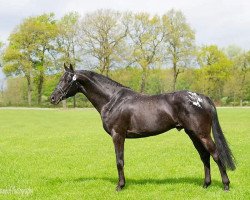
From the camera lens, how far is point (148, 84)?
281 feet

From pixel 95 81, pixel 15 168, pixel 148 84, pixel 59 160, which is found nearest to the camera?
pixel 95 81

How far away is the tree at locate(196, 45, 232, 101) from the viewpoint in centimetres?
7444

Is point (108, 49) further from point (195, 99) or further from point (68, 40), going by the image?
point (195, 99)

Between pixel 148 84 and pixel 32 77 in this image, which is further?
pixel 148 84

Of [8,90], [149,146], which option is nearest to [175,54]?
[8,90]

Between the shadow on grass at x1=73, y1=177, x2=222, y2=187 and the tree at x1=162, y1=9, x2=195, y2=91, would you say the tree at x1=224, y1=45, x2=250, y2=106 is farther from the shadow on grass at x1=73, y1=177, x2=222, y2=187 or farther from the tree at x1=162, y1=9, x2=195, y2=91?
the shadow on grass at x1=73, y1=177, x2=222, y2=187

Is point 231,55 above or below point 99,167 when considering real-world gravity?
above

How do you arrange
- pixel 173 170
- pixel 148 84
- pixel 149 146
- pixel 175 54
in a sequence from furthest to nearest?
pixel 148 84, pixel 175 54, pixel 149 146, pixel 173 170

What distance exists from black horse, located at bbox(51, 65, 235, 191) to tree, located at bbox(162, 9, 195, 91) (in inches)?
2375

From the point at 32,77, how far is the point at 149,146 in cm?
5636

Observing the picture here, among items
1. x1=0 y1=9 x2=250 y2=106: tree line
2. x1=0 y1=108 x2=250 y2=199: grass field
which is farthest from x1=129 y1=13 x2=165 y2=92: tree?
x1=0 y1=108 x2=250 y2=199: grass field

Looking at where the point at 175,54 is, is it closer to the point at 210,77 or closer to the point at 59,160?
the point at 210,77

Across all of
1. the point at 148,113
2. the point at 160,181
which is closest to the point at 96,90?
the point at 148,113

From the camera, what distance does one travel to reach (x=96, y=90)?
29.0 feet
